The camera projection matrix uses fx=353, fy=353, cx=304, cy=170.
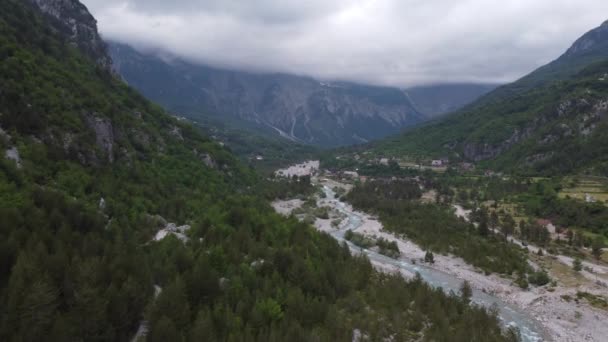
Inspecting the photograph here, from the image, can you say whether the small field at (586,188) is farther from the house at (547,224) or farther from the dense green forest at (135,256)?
the dense green forest at (135,256)

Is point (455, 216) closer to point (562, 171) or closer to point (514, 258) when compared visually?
point (514, 258)

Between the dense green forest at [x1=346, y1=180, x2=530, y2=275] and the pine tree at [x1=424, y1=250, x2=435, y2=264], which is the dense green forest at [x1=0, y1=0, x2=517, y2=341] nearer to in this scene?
the pine tree at [x1=424, y1=250, x2=435, y2=264]

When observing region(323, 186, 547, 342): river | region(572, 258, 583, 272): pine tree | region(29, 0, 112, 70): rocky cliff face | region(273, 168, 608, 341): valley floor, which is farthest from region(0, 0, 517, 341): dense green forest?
region(29, 0, 112, 70): rocky cliff face

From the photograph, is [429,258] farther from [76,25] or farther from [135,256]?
[76,25]

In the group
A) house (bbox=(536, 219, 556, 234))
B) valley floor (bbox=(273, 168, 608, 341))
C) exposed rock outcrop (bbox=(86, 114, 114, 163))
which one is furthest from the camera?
house (bbox=(536, 219, 556, 234))

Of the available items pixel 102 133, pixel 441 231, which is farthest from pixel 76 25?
pixel 441 231
